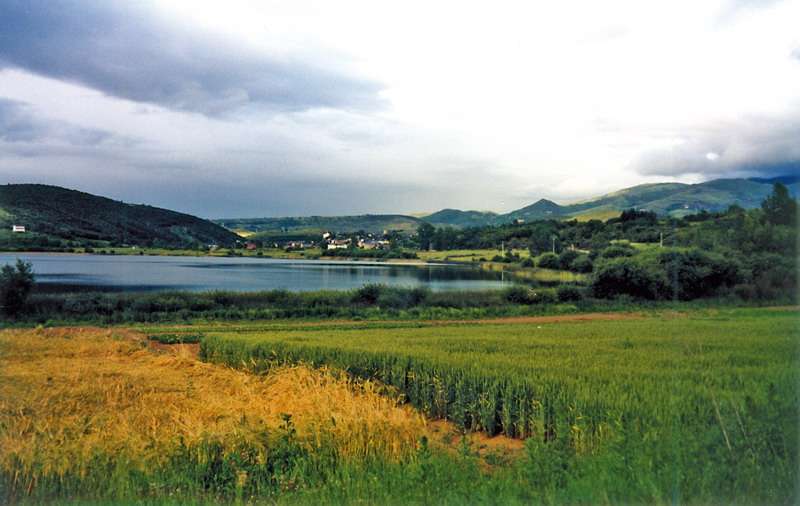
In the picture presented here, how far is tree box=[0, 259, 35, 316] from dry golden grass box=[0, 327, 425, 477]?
81.6 ft

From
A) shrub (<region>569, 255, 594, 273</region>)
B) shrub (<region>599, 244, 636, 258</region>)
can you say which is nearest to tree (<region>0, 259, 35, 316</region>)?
shrub (<region>599, 244, 636, 258</region>)

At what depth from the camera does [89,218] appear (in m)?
102

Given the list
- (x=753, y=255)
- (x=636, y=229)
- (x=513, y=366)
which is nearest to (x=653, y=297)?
(x=636, y=229)

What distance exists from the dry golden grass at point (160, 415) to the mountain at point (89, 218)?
67754 mm

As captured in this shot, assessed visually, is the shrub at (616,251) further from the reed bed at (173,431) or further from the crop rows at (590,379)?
the reed bed at (173,431)

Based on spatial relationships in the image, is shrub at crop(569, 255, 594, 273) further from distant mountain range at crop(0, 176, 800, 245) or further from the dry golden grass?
the dry golden grass

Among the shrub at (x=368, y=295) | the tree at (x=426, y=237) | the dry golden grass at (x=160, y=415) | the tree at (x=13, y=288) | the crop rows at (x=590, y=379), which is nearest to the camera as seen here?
the crop rows at (x=590, y=379)

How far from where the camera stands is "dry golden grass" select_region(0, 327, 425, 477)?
5.68 meters

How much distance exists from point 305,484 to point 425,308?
33.9m

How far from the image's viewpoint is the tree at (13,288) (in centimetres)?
2966

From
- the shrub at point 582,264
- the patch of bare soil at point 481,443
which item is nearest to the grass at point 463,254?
the shrub at point 582,264

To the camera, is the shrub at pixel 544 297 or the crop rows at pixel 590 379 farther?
the shrub at pixel 544 297

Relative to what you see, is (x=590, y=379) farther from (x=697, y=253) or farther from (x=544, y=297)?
(x=544, y=297)

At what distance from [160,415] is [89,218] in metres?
114
